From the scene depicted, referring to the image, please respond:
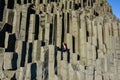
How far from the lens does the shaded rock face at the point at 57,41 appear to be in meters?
27.2

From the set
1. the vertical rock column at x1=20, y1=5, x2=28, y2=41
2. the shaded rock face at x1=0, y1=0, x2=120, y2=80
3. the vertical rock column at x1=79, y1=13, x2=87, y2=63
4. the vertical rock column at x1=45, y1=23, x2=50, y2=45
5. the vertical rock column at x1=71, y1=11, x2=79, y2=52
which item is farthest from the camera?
the vertical rock column at x1=71, y1=11, x2=79, y2=52

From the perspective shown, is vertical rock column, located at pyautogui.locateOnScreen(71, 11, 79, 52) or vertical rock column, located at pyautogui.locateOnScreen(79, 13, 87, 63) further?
vertical rock column, located at pyautogui.locateOnScreen(71, 11, 79, 52)

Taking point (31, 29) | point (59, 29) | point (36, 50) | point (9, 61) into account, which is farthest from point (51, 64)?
point (59, 29)

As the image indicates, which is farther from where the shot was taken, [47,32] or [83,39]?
[83,39]

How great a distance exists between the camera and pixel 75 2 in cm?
3666

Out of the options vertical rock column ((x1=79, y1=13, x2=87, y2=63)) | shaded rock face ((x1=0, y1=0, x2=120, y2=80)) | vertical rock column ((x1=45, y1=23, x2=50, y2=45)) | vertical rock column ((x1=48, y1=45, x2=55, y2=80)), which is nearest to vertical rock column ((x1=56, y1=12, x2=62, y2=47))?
shaded rock face ((x1=0, y1=0, x2=120, y2=80))

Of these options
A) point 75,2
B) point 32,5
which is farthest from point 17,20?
point 75,2

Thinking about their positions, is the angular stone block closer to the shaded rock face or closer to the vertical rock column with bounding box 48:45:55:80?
the shaded rock face

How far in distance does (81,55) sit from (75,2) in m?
8.15

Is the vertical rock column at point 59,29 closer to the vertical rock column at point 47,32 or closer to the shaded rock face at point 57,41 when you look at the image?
the shaded rock face at point 57,41

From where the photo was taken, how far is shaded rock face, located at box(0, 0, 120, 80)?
2720cm

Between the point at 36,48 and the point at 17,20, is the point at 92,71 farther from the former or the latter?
the point at 17,20

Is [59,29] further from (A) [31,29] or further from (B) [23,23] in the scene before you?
(B) [23,23]

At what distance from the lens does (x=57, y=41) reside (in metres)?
31.3
